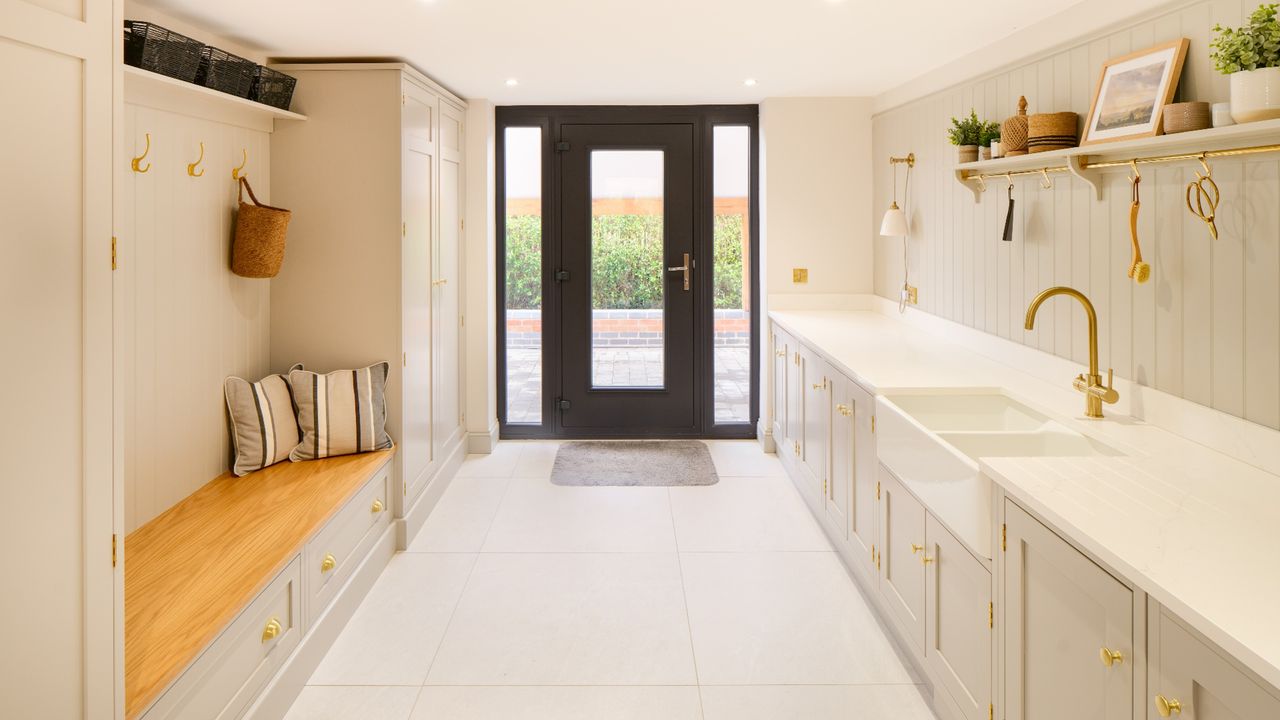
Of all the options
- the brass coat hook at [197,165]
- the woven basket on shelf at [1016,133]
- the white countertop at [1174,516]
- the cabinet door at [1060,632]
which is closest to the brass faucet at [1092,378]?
the white countertop at [1174,516]

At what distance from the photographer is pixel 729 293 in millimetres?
5371

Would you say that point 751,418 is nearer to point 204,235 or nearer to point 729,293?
point 729,293

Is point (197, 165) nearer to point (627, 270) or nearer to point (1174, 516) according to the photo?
point (627, 270)

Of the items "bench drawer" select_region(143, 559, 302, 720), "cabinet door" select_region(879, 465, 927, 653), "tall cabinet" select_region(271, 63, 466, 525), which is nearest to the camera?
"bench drawer" select_region(143, 559, 302, 720)

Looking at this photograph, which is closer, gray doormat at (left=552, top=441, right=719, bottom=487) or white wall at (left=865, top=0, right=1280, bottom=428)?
white wall at (left=865, top=0, right=1280, bottom=428)

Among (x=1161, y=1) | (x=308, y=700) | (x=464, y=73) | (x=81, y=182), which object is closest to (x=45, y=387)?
(x=81, y=182)

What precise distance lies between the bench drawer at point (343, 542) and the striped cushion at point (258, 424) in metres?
0.42

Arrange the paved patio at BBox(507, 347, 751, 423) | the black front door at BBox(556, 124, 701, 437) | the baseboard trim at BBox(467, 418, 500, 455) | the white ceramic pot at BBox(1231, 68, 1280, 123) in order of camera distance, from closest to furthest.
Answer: the white ceramic pot at BBox(1231, 68, 1280, 123)
the baseboard trim at BBox(467, 418, 500, 455)
the black front door at BBox(556, 124, 701, 437)
the paved patio at BBox(507, 347, 751, 423)

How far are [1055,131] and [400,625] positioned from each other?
2.83m

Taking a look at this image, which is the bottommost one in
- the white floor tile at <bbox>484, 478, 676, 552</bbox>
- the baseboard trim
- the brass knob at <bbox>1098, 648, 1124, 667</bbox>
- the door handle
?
the white floor tile at <bbox>484, 478, 676, 552</bbox>

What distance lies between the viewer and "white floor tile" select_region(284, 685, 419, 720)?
2.32m

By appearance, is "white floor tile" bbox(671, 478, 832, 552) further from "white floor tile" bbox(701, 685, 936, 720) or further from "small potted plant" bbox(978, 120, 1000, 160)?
"small potted plant" bbox(978, 120, 1000, 160)

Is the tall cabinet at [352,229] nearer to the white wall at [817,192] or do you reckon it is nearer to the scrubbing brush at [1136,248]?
the white wall at [817,192]

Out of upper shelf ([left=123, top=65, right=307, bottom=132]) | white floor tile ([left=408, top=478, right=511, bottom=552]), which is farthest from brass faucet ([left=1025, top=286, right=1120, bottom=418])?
upper shelf ([left=123, top=65, right=307, bottom=132])
